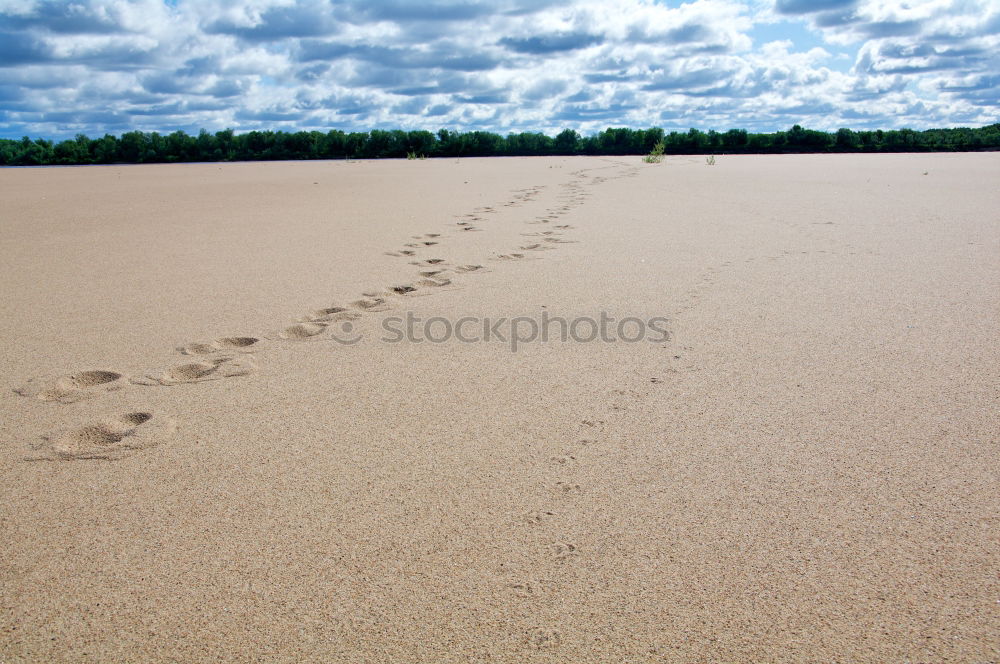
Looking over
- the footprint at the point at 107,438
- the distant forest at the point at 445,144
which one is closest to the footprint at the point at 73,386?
the footprint at the point at 107,438

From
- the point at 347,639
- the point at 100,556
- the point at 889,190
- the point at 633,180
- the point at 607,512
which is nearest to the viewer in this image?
the point at 347,639

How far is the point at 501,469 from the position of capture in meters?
1.59

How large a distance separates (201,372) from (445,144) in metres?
27.6

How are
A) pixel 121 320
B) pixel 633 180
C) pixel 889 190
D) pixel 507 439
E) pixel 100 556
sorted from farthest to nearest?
pixel 633 180
pixel 889 190
pixel 121 320
pixel 507 439
pixel 100 556

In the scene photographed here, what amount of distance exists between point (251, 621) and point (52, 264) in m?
3.30

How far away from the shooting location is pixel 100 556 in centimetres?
128

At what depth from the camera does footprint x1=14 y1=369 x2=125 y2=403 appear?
197 centimetres

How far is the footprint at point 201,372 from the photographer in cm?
208

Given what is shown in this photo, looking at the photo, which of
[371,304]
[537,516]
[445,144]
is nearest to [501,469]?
[537,516]

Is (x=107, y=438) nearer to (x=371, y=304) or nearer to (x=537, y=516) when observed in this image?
(x=537, y=516)

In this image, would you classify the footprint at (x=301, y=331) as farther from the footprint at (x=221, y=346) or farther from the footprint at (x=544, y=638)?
the footprint at (x=544, y=638)

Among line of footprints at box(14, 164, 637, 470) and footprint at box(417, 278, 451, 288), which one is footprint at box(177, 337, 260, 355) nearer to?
line of footprints at box(14, 164, 637, 470)

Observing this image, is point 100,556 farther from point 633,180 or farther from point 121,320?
point 633,180

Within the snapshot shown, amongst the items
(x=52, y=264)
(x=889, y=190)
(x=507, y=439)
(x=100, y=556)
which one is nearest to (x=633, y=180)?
(x=889, y=190)
